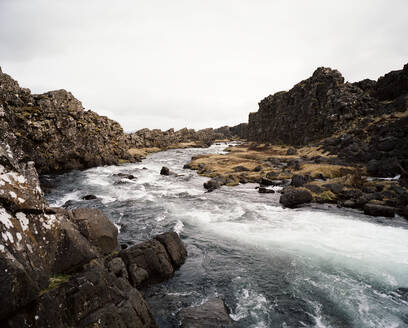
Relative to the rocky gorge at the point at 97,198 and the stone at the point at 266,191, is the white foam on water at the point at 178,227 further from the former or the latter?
the stone at the point at 266,191

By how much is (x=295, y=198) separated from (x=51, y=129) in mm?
54761

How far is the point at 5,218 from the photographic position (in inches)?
309

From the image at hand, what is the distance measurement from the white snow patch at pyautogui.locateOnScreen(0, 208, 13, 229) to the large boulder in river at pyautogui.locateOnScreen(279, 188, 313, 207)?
2991 centimetres

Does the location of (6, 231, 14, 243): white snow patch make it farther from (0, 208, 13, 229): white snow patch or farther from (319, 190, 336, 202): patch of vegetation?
(319, 190, 336, 202): patch of vegetation

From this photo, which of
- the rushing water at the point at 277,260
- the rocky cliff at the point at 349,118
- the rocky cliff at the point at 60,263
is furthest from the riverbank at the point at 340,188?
the rocky cliff at the point at 60,263

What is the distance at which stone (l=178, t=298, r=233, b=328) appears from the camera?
1087 cm

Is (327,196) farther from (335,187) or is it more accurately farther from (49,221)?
(49,221)

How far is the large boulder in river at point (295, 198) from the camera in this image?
103 ft

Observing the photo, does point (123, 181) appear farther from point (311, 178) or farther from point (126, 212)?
point (311, 178)

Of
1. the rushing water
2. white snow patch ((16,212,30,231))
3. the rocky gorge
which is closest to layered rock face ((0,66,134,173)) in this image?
the rocky gorge

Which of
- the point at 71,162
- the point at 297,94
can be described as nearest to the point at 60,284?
the point at 71,162

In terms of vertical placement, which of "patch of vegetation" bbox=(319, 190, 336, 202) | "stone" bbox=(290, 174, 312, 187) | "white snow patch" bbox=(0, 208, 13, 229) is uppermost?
"white snow patch" bbox=(0, 208, 13, 229)

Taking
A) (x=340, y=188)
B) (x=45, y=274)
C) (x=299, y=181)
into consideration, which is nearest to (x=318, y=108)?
(x=299, y=181)

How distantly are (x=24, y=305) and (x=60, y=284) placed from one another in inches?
52.9
